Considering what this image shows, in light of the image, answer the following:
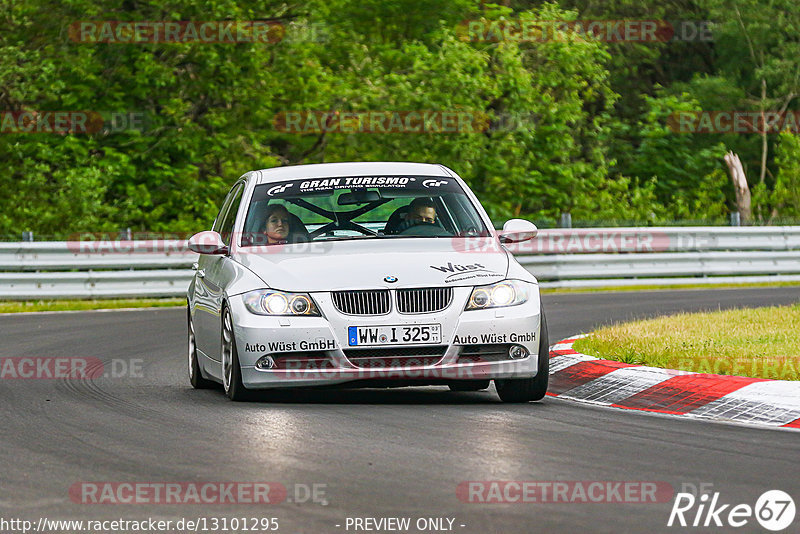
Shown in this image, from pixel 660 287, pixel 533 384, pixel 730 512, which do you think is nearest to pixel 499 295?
pixel 533 384

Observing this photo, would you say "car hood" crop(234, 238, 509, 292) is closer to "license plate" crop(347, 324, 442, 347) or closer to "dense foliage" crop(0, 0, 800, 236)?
"license plate" crop(347, 324, 442, 347)

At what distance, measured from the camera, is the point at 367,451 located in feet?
24.3

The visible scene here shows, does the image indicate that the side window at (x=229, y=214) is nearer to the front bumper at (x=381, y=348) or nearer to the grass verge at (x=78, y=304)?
the front bumper at (x=381, y=348)

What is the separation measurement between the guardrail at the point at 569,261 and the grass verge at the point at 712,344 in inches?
358

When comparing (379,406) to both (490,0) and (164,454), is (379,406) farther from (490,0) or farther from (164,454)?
(490,0)

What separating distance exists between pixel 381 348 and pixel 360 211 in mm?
1916

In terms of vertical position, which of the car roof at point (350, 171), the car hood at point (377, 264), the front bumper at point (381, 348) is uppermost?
the car roof at point (350, 171)

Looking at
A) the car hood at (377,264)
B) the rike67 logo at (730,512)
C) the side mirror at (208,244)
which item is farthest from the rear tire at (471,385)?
the rike67 logo at (730,512)

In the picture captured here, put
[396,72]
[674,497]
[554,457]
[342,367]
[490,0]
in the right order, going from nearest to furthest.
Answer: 1. [674,497]
2. [554,457]
3. [342,367]
4. [396,72]
5. [490,0]

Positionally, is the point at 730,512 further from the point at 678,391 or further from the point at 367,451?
the point at 678,391

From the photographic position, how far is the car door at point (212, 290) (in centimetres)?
1020

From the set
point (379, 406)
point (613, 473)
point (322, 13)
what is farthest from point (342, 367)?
point (322, 13)

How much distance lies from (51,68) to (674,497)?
24651 millimetres

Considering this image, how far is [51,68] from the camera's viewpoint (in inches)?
1139
